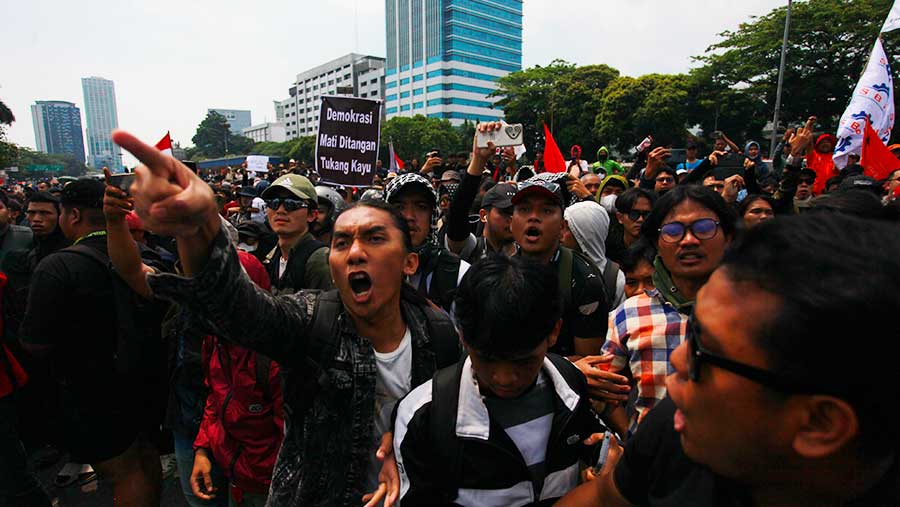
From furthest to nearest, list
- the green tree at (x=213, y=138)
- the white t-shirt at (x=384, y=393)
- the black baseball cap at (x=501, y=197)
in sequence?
1. the green tree at (x=213, y=138)
2. the black baseball cap at (x=501, y=197)
3. the white t-shirt at (x=384, y=393)

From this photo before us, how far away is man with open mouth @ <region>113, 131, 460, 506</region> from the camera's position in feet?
4.97

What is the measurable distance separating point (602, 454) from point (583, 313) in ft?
3.14

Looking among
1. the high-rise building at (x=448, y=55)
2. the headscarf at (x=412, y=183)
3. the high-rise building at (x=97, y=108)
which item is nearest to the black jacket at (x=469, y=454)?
the headscarf at (x=412, y=183)

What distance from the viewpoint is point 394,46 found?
102m

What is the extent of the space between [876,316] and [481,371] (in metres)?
0.97

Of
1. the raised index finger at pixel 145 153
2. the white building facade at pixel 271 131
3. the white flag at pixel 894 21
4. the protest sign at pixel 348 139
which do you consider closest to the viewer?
the raised index finger at pixel 145 153

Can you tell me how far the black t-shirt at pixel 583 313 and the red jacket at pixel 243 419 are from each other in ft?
4.64

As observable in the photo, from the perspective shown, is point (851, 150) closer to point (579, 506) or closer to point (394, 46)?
point (579, 506)

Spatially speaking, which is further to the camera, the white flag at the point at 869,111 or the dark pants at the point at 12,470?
the white flag at the point at 869,111

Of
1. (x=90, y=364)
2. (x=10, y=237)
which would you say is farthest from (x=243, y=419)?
(x=10, y=237)

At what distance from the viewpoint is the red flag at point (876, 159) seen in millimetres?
5742

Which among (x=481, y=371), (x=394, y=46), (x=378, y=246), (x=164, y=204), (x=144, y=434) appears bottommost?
(x=144, y=434)

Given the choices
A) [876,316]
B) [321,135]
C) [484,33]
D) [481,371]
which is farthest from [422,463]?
[484,33]

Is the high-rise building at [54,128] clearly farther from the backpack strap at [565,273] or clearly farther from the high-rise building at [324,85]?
the backpack strap at [565,273]
